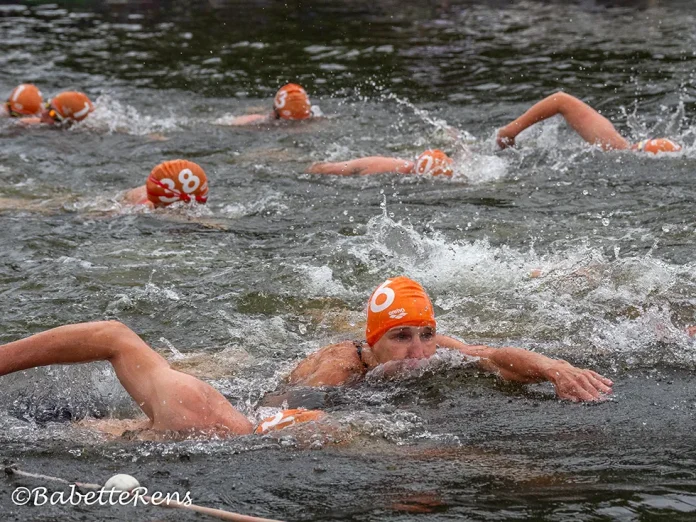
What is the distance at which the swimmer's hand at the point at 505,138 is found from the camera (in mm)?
12000

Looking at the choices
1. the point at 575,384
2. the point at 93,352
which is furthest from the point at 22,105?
the point at 575,384

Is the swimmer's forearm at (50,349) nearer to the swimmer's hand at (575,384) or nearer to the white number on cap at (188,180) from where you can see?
the swimmer's hand at (575,384)

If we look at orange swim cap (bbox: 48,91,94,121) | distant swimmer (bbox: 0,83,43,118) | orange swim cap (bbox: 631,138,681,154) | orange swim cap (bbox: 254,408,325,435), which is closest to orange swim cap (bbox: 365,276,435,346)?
orange swim cap (bbox: 254,408,325,435)

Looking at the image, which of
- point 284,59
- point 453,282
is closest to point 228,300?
point 453,282

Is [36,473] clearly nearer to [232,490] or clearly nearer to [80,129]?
[232,490]

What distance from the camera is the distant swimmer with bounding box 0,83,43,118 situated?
51.5 ft

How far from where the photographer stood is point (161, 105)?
16562 mm

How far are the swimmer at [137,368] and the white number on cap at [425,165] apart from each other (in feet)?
22.1

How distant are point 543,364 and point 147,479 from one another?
249 cm

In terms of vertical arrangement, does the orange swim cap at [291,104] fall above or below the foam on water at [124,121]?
above

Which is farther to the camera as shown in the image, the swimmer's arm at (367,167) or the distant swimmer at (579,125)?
the swimmer's arm at (367,167)

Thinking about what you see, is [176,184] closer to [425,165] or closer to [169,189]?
[169,189]

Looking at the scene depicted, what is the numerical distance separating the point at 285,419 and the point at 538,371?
1.62m

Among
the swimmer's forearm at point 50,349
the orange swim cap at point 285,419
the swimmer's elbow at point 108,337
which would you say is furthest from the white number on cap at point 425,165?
the swimmer's forearm at point 50,349
